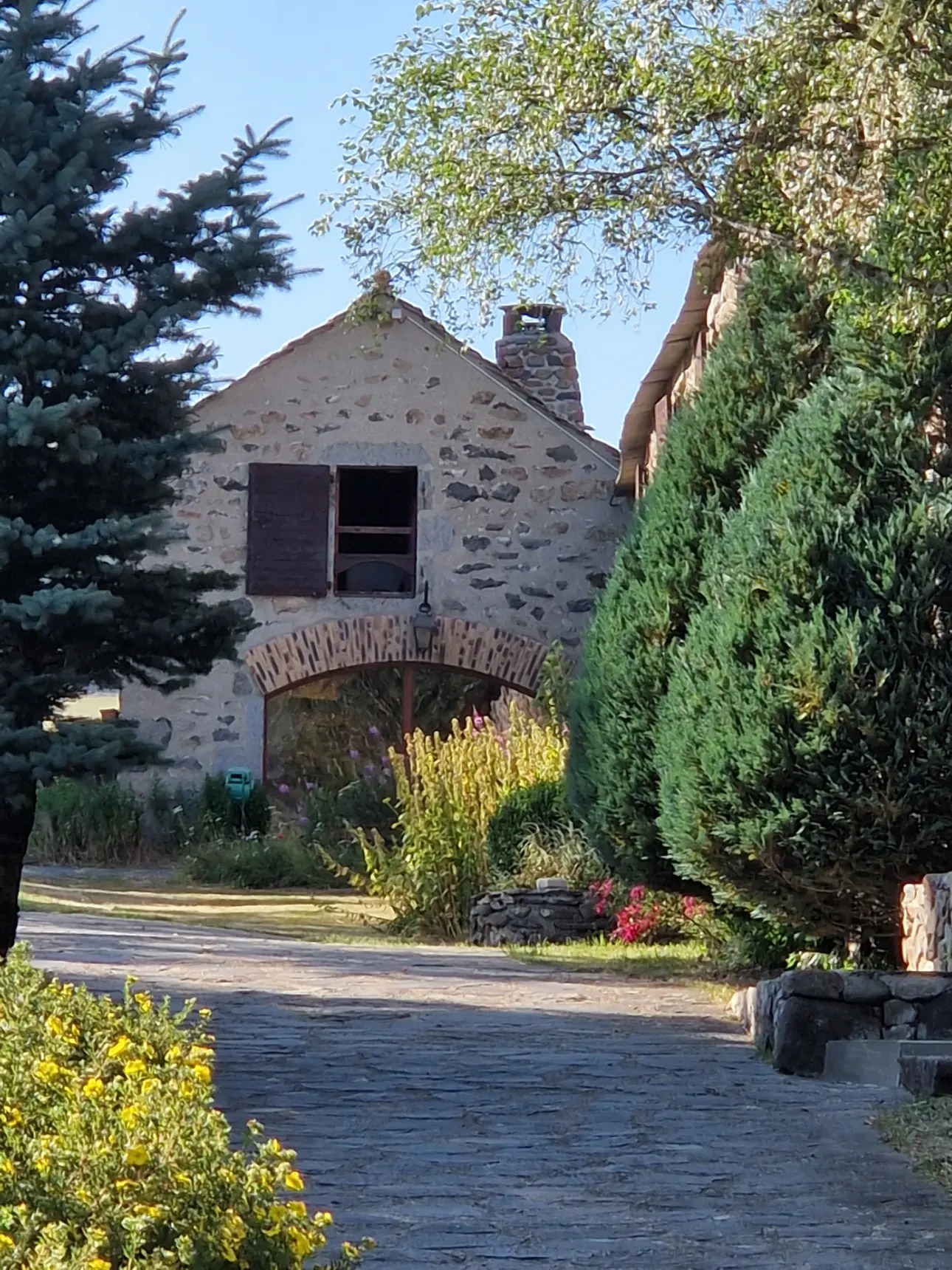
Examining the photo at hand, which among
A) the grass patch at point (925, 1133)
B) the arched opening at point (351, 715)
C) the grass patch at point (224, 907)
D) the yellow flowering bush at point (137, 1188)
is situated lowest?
the grass patch at point (224, 907)

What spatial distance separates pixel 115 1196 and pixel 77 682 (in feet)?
13.3

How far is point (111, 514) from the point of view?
6.95 meters

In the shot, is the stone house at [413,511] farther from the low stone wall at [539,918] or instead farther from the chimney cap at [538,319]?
the low stone wall at [539,918]

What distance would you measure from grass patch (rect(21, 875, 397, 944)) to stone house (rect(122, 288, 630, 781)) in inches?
96.0

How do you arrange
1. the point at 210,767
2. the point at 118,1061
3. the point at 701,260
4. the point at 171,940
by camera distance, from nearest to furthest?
the point at 118,1061 < the point at 701,260 < the point at 171,940 < the point at 210,767

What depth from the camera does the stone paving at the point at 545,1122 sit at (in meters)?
4.28

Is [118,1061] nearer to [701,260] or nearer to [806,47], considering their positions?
[806,47]

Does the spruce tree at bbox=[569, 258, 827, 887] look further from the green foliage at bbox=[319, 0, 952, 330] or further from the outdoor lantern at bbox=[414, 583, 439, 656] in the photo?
the outdoor lantern at bbox=[414, 583, 439, 656]

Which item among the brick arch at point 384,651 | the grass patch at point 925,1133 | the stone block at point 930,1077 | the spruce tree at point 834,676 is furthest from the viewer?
the brick arch at point 384,651

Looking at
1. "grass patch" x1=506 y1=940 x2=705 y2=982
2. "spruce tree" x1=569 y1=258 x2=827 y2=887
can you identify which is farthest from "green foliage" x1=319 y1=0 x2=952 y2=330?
"grass patch" x1=506 y1=940 x2=705 y2=982

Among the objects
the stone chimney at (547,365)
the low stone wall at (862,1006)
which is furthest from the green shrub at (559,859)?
the stone chimney at (547,365)

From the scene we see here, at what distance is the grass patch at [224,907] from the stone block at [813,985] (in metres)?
4.66

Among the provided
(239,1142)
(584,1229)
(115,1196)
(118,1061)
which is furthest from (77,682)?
(115,1196)

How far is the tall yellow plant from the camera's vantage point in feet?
40.1
